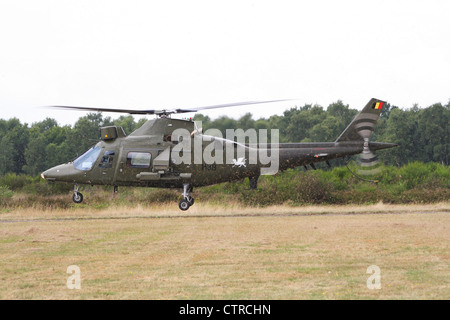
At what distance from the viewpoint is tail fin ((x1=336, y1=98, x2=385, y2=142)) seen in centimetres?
2170

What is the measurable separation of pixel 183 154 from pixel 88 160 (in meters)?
3.78

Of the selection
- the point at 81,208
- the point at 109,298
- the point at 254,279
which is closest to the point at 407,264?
the point at 254,279

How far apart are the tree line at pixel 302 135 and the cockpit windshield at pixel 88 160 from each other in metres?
18.1

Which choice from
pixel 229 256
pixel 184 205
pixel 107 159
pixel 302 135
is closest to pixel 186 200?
pixel 184 205

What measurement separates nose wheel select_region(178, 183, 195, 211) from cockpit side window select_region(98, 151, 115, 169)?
120 inches

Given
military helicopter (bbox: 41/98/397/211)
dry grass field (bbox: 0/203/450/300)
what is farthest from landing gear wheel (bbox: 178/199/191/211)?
dry grass field (bbox: 0/203/450/300)

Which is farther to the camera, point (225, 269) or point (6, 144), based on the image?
point (6, 144)

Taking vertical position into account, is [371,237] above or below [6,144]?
below

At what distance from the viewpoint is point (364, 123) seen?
21.7 metres

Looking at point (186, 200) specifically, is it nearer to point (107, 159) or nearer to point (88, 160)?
point (107, 159)

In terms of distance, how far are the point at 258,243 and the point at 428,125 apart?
38.6 meters

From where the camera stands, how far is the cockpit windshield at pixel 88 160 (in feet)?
72.1

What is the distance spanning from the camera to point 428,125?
5209 cm
